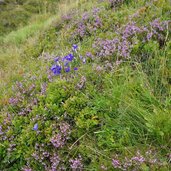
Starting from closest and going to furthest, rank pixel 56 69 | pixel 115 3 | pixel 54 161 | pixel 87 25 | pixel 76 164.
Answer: pixel 76 164 → pixel 54 161 → pixel 56 69 → pixel 87 25 → pixel 115 3

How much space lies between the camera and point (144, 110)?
2.81m

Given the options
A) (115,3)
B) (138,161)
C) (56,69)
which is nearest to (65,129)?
(138,161)

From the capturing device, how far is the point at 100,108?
312cm

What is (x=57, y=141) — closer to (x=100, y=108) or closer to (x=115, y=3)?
(x=100, y=108)

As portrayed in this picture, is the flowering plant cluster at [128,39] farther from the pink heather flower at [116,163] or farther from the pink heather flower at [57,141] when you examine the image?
Answer: the pink heather flower at [116,163]

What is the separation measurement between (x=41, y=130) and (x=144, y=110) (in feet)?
3.68

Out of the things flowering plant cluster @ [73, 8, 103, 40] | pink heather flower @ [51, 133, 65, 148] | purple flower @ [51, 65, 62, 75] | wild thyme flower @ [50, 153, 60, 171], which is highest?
flowering plant cluster @ [73, 8, 103, 40]

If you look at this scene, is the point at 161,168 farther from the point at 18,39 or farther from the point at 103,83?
the point at 18,39

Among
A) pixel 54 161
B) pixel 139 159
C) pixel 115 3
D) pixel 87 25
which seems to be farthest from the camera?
pixel 115 3

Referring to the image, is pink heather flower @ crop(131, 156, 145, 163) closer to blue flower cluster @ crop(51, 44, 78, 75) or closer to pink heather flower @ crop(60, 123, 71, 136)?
pink heather flower @ crop(60, 123, 71, 136)

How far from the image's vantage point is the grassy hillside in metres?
2.69

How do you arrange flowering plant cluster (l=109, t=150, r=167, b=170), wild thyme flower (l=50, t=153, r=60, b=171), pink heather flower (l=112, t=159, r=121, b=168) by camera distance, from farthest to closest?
wild thyme flower (l=50, t=153, r=60, b=171) < pink heather flower (l=112, t=159, r=121, b=168) < flowering plant cluster (l=109, t=150, r=167, b=170)

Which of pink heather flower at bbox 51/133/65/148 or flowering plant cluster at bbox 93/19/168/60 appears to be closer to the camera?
pink heather flower at bbox 51/133/65/148

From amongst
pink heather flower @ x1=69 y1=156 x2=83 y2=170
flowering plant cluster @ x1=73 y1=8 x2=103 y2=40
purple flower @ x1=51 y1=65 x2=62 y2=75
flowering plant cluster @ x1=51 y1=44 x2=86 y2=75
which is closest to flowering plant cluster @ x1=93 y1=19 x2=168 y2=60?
flowering plant cluster @ x1=51 y1=44 x2=86 y2=75
